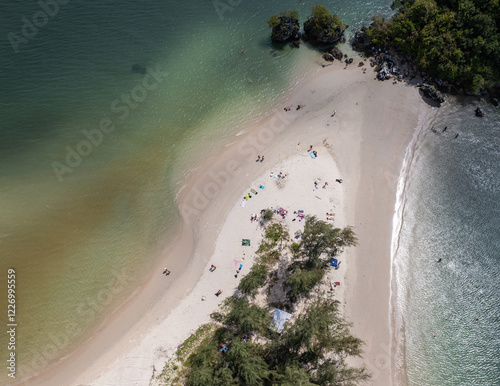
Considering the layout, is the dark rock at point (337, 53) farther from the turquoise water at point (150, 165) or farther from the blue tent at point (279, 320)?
the blue tent at point (279, 320)

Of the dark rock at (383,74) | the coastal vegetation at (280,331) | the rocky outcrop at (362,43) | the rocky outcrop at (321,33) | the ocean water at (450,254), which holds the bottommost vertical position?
the coastal vegetation at (280,331)

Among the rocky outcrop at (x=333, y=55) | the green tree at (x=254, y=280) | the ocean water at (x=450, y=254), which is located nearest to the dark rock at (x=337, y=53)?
the rocky outcrop at (x=333, y=55)

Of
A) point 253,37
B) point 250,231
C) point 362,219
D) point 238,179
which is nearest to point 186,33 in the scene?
point 253,37

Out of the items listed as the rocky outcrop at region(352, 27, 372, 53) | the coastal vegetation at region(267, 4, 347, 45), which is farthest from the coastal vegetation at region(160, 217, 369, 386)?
the rocky outcrop at region(352, 27, 372, 53)

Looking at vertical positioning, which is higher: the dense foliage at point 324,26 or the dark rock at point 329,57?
the dense foliage at point 324,26

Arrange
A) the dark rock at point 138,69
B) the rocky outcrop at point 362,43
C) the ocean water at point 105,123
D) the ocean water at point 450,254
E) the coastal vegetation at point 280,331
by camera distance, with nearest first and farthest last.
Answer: the coastal vegetation at point 280,331
the ocean water at point 450,254
the ocean water at point 105,123
the dark rock at point 138,69
the rocky outcrop at point 362,43

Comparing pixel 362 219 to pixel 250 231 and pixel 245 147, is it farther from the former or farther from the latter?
pixel 245 147
